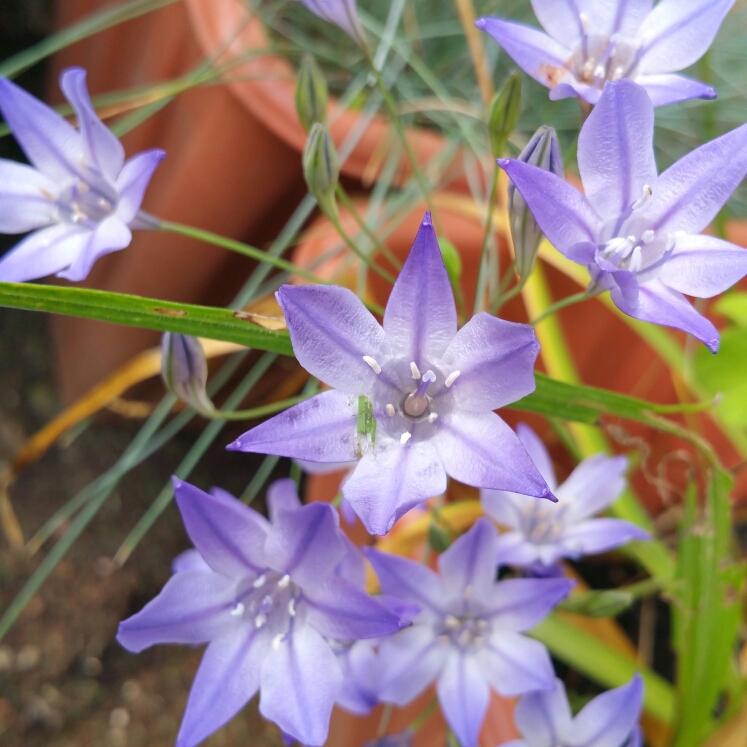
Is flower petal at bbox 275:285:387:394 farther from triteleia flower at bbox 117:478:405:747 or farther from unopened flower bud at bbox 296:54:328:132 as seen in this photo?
unopened flower bud at bbox 296:54:328:132

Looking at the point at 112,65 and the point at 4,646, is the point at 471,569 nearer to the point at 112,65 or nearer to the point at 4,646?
the point at 4,646

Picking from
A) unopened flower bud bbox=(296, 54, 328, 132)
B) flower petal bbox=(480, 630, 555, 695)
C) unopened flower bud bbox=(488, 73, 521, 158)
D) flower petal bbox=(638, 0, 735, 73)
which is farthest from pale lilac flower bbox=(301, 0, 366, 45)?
flower petal bbox=(480, 630, 555, 695)

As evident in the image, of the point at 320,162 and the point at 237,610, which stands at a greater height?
the point at 320,162

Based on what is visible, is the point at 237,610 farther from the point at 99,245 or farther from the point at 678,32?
the point at 678,32

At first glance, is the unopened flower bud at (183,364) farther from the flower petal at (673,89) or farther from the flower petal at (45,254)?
the flower petal at (673,89)

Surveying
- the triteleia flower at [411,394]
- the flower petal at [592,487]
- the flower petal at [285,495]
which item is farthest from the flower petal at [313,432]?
the flower petal at [592,487]

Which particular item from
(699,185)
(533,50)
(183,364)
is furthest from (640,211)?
(183,364)
